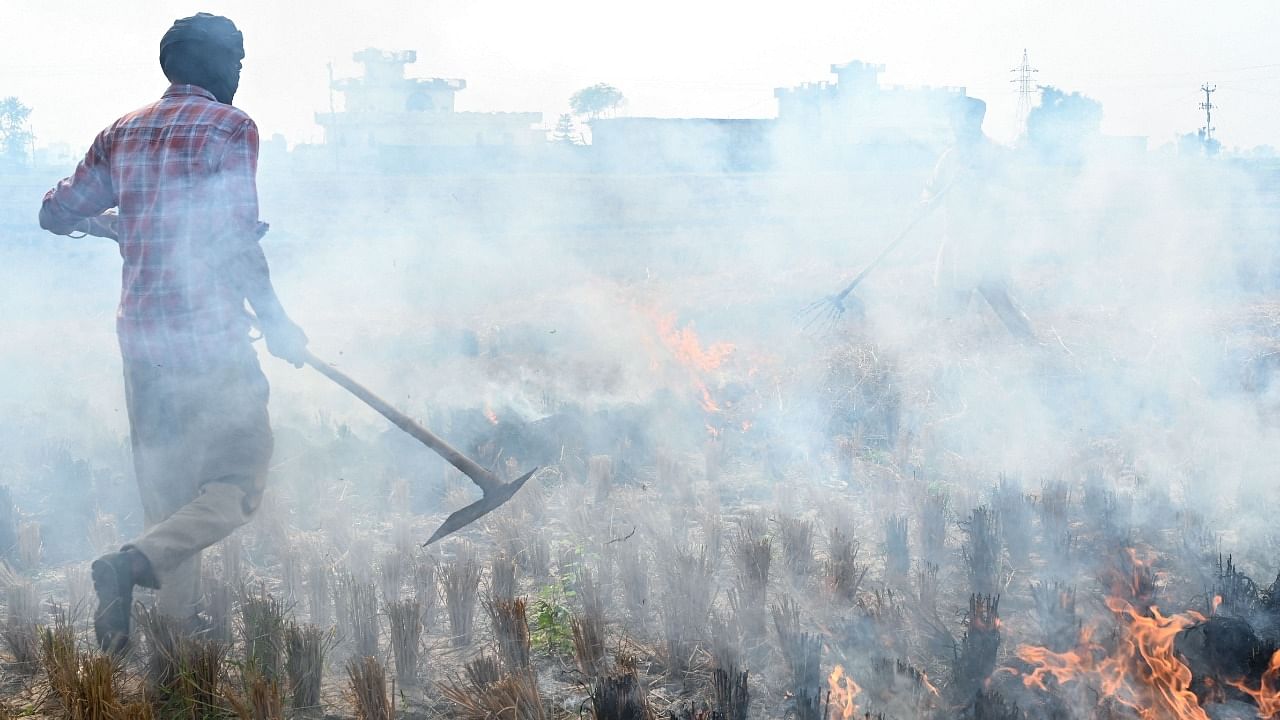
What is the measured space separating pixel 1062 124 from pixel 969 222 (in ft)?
57.7

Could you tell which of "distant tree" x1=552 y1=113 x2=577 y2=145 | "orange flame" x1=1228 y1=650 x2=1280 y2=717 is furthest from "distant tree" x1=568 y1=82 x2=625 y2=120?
"orange flame" x1=1228 y1=650 x2=1280 y2=717

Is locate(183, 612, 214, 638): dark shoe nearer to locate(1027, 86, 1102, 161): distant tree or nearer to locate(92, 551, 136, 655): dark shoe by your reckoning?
locate(92, 551, 136, 655): dark shoe

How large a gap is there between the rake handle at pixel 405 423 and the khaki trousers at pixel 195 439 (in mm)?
244

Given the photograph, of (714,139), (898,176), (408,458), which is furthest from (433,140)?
(408,458)

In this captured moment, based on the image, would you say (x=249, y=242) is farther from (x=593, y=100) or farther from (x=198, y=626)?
(x=593, y=100)

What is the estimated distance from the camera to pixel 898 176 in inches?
745

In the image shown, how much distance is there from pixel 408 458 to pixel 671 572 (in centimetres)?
294

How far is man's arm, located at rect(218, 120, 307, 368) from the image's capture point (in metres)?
3.18

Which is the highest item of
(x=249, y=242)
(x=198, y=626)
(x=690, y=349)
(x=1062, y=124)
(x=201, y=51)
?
(x=1062, y=124)

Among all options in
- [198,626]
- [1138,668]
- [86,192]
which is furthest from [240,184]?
[1138,668]

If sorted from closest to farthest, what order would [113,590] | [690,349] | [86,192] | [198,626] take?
[113,590] → [86,192] → [198,626] → [690,349]

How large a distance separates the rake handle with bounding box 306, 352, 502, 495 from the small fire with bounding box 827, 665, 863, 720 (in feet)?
4.90

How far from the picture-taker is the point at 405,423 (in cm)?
352

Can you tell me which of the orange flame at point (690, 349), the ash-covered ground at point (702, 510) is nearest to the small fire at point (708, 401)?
the ash-covered ground at point (702, 510)
